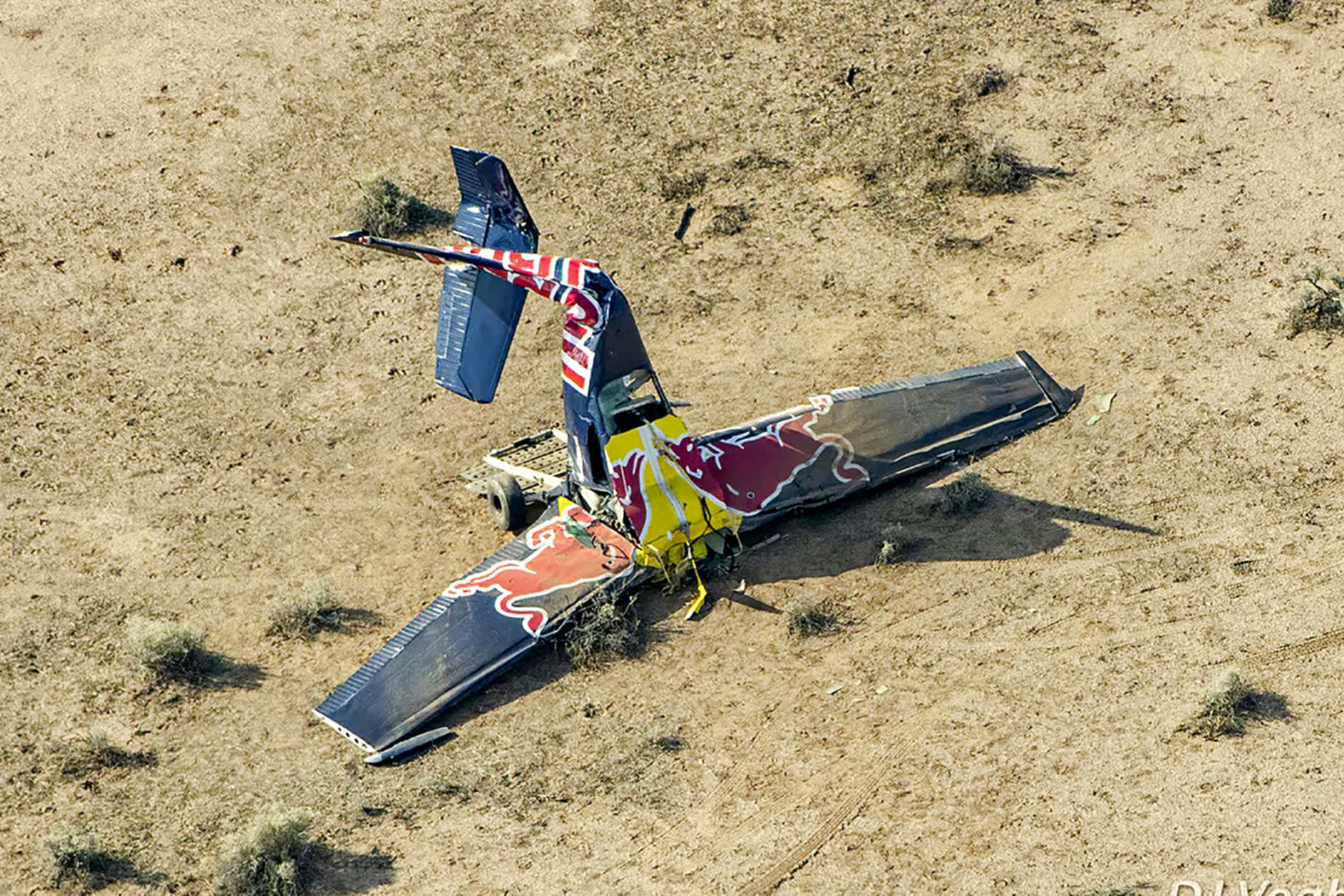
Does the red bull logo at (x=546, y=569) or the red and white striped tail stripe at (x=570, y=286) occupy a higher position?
the red and white striped tail stripe at (x=570, y=286)

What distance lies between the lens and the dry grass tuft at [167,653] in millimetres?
25266

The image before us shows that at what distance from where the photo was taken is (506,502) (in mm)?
27672

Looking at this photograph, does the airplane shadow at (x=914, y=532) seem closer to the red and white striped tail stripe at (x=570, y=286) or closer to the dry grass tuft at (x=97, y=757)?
the red and white striped tail stripe at (x=570, y=286)

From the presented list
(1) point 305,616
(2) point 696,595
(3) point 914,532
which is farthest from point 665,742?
(1) point 305,616

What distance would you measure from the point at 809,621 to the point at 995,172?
12.8m

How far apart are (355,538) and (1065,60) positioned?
1872cm

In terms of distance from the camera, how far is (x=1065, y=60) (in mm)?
36969

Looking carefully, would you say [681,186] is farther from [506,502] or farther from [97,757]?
[97,757]

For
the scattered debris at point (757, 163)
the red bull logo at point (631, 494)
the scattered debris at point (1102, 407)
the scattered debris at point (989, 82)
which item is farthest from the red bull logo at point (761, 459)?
the scattered debris at point (989, 82)

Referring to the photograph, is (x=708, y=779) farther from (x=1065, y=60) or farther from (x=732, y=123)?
(x=1065, y=60)

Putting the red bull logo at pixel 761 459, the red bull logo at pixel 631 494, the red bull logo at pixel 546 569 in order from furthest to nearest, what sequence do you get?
the red bull logo at pixel 761 459 → the red bull logo at pixel 631 494 → the red bull logo at pixel 546 569

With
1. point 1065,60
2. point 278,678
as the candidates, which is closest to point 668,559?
point 278,678

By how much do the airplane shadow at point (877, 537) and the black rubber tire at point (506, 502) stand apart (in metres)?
2.71

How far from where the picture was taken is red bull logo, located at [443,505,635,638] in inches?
1002
